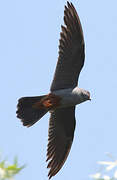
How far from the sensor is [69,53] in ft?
29.0

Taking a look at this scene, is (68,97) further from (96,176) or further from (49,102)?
(96,176)

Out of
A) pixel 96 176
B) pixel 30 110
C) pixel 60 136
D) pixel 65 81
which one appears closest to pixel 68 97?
pixel 65 81

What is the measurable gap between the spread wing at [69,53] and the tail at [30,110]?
47 cm

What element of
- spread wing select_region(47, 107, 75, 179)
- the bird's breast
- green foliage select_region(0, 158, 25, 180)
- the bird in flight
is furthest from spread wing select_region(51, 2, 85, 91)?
green foliage select_region(0, 158, 25, 180)

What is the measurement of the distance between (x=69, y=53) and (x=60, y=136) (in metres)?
2.21

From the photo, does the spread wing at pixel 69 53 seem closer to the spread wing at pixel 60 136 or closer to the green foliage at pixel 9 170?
the spread wing at pixel 60 136

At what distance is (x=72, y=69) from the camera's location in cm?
891

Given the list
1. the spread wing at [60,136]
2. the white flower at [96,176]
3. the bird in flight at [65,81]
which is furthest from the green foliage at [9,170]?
the spread wing at [60,136]

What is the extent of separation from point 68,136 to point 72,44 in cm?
239

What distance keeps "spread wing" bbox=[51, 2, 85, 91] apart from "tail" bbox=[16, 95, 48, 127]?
0.47 m

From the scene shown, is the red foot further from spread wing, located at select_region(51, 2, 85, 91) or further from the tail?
spread wing, located at select_region(51, 2, 85, 91)

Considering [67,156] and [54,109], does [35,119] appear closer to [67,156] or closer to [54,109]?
[54,109]

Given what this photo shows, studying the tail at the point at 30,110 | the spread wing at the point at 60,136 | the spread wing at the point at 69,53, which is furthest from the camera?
the spread wing at the point at 60,136

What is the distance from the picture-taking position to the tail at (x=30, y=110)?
864cm
